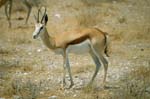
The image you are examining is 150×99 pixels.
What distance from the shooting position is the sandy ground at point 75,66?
252 inches

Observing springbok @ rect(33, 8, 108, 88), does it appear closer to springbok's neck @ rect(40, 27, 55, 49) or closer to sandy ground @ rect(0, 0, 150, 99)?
springbok's neck @ rect(40, 27, 55, 49)

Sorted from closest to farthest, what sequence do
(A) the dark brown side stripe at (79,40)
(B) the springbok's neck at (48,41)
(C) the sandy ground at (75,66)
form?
(C) the sandy ground at (75,66)
(A) the dark brown side stripe at (79,40)
(B) the springbok's neck at (48,41)

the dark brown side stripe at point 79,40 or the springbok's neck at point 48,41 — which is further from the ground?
the dark brown side stripe at point 79,40

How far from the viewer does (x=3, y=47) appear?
32.2ft

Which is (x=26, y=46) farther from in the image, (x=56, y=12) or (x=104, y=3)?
(x=104, y=3)

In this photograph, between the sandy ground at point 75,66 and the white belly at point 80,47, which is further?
the white belly at point 80,47

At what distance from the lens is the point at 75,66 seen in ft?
26.7

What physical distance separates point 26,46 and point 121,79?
11.3 feet

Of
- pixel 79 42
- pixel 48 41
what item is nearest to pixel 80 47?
pixel 79 42

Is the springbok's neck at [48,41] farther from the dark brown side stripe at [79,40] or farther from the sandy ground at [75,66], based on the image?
the sandy ground at [75,66]

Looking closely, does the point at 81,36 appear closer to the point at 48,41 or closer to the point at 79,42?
the point at 79,42

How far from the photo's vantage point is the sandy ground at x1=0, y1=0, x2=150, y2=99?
21.0ft

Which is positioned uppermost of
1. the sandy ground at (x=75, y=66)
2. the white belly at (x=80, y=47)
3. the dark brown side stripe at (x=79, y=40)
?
the dark brown side stripe at (x=79, y=40)

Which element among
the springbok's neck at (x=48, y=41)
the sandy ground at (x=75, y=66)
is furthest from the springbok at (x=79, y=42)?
the sandy ground at (x=75, y=66)
